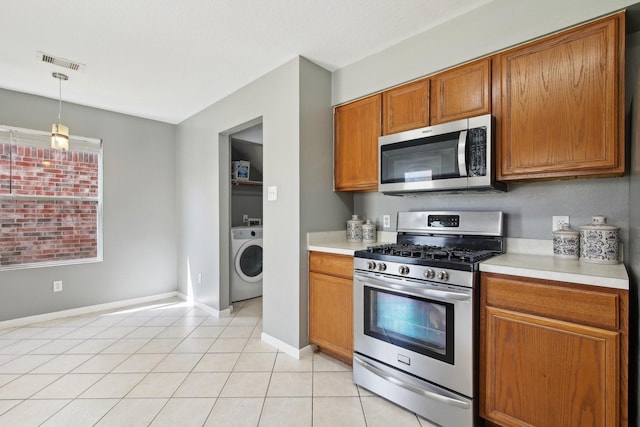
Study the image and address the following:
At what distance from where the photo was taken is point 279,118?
260cm

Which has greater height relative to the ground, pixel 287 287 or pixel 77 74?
pixel 77 74

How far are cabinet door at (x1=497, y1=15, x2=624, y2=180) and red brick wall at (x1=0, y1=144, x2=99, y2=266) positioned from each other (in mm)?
4340

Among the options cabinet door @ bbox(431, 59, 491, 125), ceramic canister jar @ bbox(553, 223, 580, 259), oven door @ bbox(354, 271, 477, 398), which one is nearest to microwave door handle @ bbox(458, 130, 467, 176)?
cabinet door @ bbox(431, 59, 491, 125)

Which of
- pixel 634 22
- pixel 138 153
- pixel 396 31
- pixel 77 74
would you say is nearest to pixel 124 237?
pixel 138 153

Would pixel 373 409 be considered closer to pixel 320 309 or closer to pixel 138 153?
pixel 320 309

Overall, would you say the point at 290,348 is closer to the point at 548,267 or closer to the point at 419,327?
the point at 419,327

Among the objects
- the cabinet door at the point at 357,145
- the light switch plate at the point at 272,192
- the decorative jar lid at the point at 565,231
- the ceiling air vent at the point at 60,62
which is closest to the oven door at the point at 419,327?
the decorative jar lid at the point at 565,231

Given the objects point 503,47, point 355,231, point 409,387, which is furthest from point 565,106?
point 409,387

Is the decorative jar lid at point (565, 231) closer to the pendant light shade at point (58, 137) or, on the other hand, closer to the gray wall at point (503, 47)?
the gray wall at point (503, 47)

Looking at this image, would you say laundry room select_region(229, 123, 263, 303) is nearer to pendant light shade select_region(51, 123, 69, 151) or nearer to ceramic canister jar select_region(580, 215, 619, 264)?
pendant light shade select_region(51, 123, 69, 151)

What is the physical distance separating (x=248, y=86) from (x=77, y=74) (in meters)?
1.56

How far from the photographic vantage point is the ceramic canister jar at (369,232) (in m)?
2.63

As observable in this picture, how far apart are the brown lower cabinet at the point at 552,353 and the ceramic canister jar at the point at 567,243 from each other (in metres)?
0.48

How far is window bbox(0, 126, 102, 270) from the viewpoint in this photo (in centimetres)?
311
